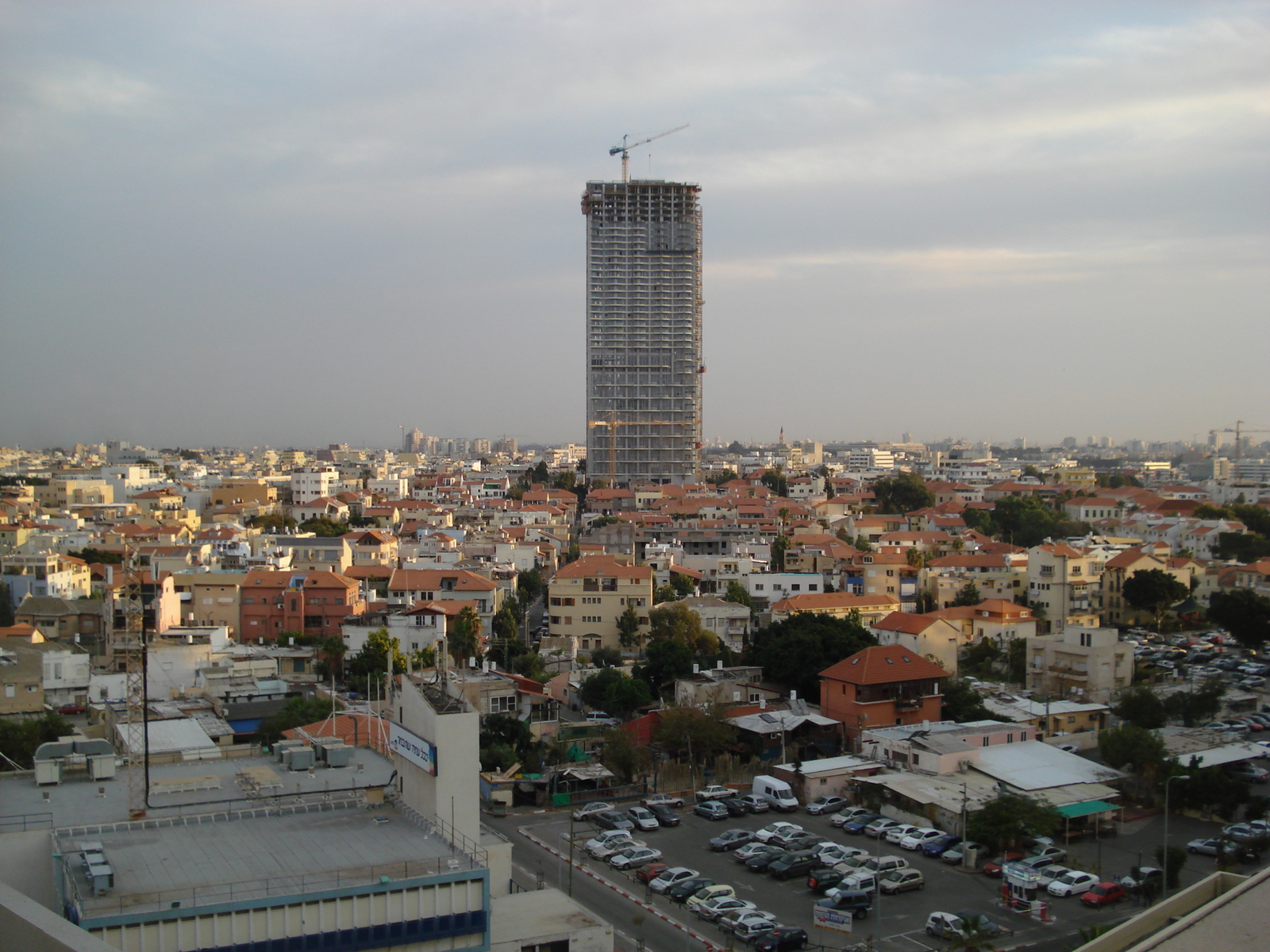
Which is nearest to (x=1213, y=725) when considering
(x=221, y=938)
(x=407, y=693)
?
(x=407, y=693)

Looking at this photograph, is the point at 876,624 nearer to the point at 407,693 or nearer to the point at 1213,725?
the point at 1213,725

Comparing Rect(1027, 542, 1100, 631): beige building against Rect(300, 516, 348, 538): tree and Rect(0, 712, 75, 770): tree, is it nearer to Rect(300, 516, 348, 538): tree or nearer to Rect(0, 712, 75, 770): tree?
Rect(0, 712, 75, 770): tree

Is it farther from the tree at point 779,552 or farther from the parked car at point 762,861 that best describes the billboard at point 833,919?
the tree at point 779,552

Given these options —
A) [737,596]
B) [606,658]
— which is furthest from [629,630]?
[737,596]

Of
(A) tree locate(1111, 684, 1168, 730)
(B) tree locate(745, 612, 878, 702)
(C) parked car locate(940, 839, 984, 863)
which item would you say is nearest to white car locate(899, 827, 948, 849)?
(C) parked car locate(940, 839, 984, 863)

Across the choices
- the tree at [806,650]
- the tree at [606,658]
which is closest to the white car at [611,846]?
the tree at [806,650]

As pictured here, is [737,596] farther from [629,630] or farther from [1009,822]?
[1009,822]
